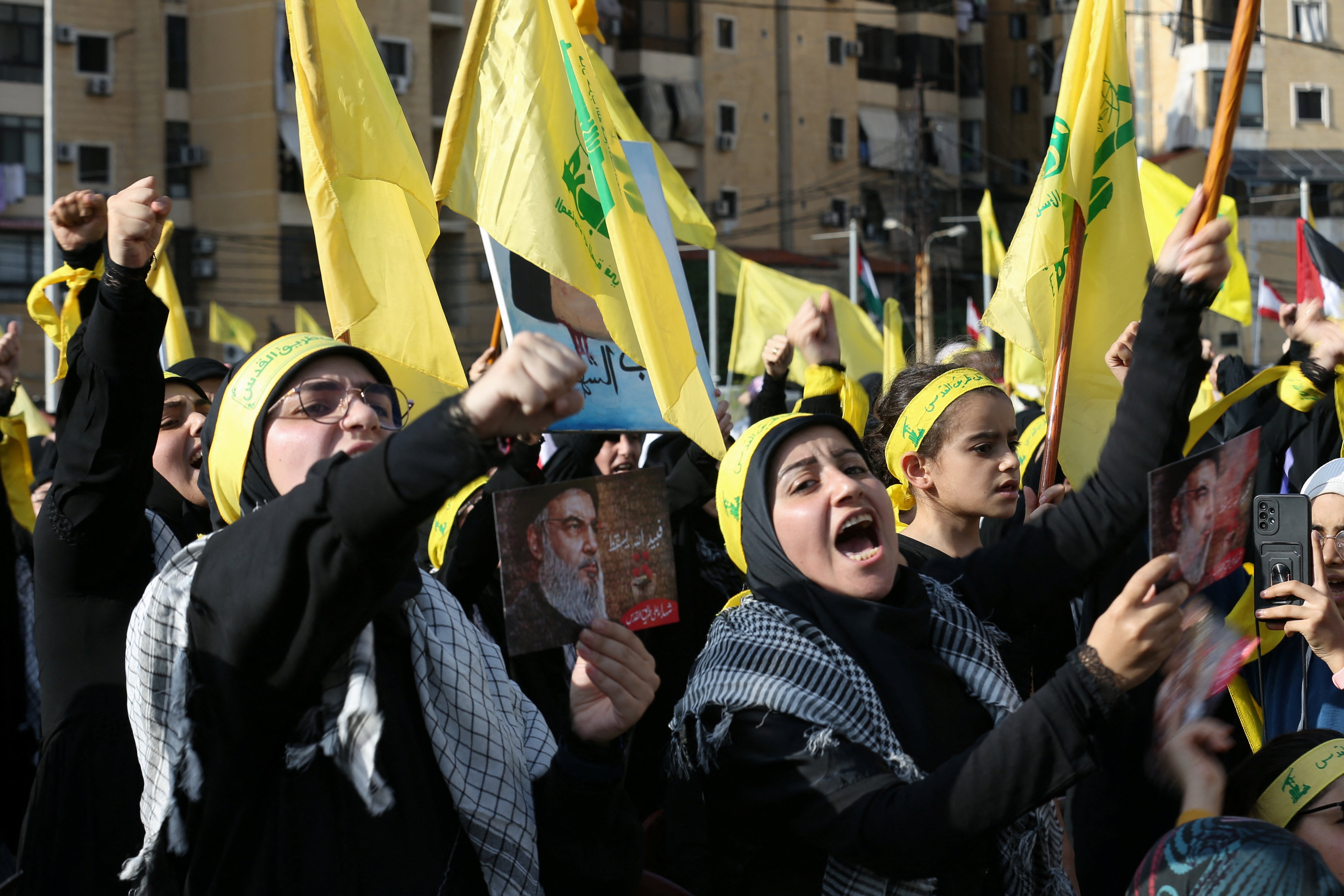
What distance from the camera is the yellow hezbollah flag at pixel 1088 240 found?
3.78 meters

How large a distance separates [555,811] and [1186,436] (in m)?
1.46

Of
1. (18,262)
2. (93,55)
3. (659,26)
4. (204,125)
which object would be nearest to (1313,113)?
(659,26)

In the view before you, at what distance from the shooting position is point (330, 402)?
2375 mm

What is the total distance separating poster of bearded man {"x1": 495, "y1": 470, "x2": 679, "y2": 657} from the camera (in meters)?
1.88

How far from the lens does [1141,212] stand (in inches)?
157

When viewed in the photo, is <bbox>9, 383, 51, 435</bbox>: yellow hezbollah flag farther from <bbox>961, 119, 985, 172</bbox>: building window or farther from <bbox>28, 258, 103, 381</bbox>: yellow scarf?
<bbox>961, 119, 985, 172</bbox>: building window

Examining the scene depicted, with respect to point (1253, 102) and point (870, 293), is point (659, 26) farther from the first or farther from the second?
point (870, 293)

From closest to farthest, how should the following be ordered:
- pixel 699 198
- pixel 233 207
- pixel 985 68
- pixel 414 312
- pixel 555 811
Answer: pixel 555 811 < pixel 414 312 < pixel 233 207 < pixel 699 198 < pixel 985 68

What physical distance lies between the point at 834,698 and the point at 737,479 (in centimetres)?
60

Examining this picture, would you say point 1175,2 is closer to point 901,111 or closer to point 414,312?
point 901,111

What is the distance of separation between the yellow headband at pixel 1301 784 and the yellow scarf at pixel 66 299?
251cm

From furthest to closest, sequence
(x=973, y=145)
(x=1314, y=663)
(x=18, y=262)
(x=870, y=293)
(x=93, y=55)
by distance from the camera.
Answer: (x=973, y=145) < (x=93, y=55) < (x=18, y=262) < (x=870, y=293) < (x=1314, y=663)

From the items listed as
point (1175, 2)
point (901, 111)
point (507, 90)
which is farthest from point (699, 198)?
point (507, 90)

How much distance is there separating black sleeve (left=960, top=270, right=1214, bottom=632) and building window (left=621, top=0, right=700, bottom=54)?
33147mm
